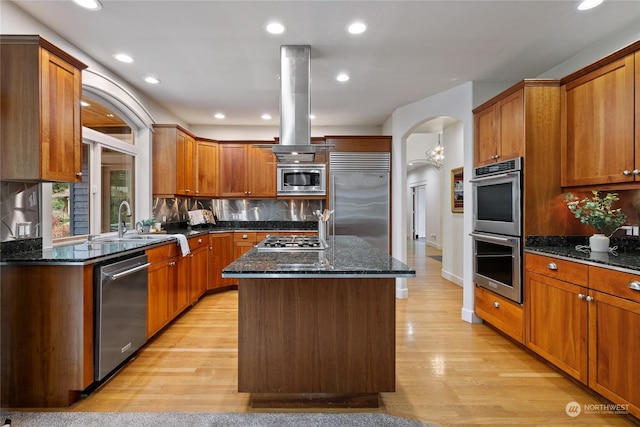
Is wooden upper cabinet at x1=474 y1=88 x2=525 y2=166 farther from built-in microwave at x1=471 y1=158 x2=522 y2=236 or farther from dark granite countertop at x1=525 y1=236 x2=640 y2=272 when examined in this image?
dark granite countertop at x1=525 y1=236 x2=640 y2=272

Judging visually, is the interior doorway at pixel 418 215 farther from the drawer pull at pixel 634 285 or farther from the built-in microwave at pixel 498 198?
the drawer pull at pixel 634 285

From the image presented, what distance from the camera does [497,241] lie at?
9.99ft

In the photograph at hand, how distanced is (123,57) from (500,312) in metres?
4.36

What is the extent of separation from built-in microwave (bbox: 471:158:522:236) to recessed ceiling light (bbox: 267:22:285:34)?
2275 mm

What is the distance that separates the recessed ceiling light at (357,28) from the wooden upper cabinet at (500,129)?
1.48 metres

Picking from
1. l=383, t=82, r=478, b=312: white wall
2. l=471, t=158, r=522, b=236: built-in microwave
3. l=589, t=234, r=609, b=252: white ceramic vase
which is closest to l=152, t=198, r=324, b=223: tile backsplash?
l=383, t=82, r=478, b=312: white wall

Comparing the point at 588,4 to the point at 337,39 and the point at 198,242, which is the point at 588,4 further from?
the point at 198,242

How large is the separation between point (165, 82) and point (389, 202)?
340 cm

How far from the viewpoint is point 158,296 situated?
10.1 ft

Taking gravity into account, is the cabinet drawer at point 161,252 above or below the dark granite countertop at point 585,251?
below

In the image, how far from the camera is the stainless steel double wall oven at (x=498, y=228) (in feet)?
9.21

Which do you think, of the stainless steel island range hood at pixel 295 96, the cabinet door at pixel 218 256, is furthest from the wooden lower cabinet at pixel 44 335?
the cabinet door at pixel 218 256

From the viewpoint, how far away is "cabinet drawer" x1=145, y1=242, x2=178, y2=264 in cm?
292

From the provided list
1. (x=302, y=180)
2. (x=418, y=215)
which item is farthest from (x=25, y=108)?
(x=418, y=215)
